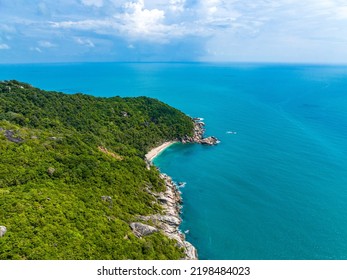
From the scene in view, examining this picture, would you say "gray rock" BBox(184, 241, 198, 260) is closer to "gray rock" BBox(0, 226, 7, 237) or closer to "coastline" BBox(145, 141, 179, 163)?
"gray rock" BBox(0, 226, 7, 237)

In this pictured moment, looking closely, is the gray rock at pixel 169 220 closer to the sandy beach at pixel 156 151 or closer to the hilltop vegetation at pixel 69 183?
the hilltop vegetation at pixel 69 183

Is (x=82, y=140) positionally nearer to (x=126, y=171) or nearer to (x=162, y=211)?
(x=126, y=171)

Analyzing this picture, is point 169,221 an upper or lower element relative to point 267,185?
lower

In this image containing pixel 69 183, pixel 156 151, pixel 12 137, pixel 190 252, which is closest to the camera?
pixel 190 252

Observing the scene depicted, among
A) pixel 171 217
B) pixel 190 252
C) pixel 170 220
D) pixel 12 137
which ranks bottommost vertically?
pixel 190 252

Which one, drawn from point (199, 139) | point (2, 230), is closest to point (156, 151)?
point (199, 139)

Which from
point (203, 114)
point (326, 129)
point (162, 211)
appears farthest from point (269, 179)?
point (203, 114)

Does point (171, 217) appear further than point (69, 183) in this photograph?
Yes

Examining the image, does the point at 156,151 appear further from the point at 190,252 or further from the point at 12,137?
the point at 190,252
